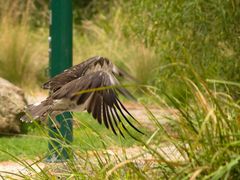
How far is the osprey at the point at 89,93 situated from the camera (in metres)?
6.61

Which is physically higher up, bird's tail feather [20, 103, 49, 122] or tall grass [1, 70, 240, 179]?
tall grass [1, 70, 240, 179]

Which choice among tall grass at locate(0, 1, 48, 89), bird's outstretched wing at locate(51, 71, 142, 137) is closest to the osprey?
bird's outstretched wing at locate(51, 71, 142, 137)

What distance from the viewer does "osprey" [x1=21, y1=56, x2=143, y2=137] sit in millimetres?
6605

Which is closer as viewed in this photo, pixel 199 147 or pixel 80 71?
pixel 199 147

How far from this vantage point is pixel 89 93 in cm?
670

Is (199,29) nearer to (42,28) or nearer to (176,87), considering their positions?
(176,87)

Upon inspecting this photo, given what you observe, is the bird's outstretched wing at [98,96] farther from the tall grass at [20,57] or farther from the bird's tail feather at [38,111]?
the tall grass at [20,57]

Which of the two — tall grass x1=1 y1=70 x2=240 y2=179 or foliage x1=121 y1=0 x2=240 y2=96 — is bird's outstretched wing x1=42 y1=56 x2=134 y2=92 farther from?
foliage x1=121 y1=0 x2=240 y2=96

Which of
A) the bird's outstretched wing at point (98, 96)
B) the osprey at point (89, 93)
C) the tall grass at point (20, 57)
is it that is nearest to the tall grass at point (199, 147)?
the osprey at point (89, 93)

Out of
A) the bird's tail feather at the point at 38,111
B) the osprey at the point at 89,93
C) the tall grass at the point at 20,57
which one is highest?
the osprey at the point at 89,93

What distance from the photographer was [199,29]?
10.2 meters

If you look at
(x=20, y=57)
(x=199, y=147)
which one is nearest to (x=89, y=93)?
(x=199, y=147)

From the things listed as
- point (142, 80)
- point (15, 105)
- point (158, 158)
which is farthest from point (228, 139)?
point (142, 80)

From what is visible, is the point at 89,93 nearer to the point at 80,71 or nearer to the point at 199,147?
the point at 80,71
